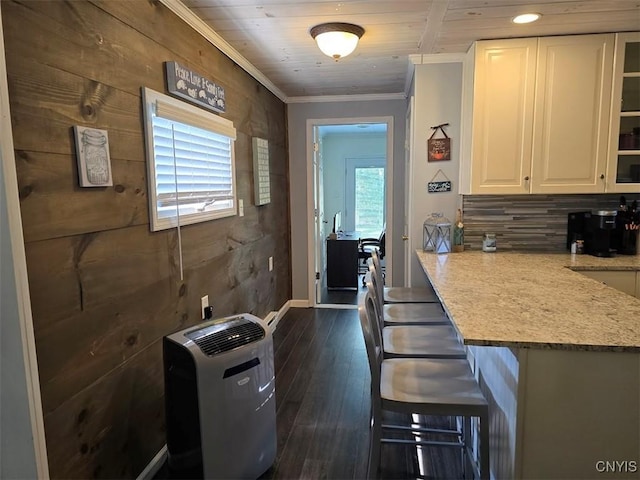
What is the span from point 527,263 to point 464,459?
1.31 metres

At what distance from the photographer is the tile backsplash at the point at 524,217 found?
3.13m

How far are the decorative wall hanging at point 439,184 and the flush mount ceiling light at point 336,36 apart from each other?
3.99 feet

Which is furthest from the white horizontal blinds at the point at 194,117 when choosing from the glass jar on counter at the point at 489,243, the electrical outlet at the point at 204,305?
the glass jar on counter at the point at 489,243

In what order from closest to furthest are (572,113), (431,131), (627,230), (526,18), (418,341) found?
(418,341)
(526,18)
(572,113)
(627,230)
(431,131)

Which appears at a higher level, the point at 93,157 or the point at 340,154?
the point at 340,154

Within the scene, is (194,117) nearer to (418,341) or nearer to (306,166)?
(418,341)

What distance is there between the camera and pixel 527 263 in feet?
8.87

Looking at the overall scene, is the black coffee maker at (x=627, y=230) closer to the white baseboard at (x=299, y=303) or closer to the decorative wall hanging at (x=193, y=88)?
the decorative wall hanging at (x=193, y=88)

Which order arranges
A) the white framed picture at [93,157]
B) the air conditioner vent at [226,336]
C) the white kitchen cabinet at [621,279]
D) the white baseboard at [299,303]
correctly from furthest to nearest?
the white baseboard at [299,303]
the white kitchen cabinet at [621,279]
the air conditioner vent at [226,336]
the white framed picture at [93,157]

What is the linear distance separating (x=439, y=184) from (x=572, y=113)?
0.97 m

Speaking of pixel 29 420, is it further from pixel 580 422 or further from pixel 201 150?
pixel 580 422

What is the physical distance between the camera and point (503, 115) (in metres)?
2.84

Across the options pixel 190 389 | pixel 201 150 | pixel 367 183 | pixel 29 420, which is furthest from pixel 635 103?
pixel 367 183

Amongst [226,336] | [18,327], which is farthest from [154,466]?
[18,327]
